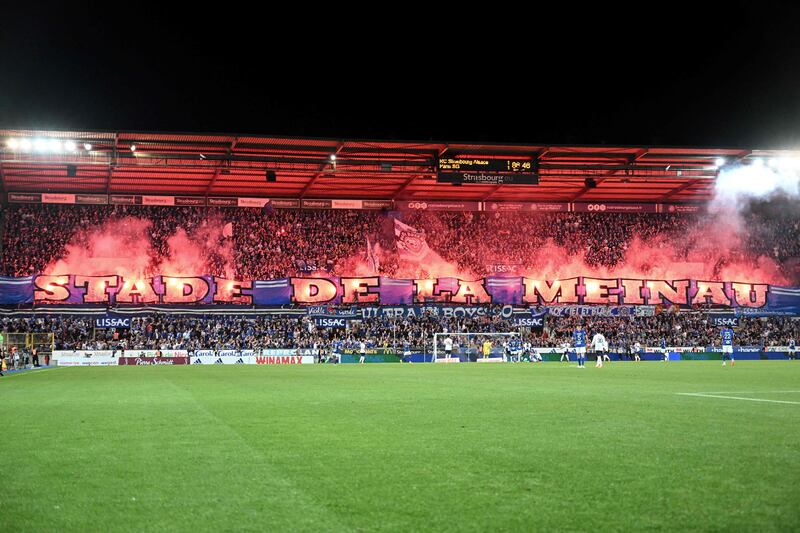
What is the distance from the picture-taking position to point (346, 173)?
52.8m

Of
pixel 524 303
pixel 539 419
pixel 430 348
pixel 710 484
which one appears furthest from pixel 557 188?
pixel 710 484

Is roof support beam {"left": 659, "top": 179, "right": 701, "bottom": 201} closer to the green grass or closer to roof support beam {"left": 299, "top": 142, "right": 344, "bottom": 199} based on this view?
roof support beam {"left": 299, "top": 142, "right": 344, "bottom": 199}

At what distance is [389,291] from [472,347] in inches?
355

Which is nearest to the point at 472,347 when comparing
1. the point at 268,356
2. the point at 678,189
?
the point at 268,356

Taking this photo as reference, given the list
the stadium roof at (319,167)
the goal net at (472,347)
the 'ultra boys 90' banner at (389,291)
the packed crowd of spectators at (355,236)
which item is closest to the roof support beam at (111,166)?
the stadium roof at (319,167)

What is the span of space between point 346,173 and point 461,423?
142 ft

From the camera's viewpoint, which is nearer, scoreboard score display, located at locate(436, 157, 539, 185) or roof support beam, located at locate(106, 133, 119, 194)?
scoreboard score display, located at locate(436, 157, 539, 185)

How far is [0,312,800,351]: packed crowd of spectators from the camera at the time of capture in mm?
48750

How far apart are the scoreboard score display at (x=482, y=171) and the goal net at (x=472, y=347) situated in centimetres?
1010

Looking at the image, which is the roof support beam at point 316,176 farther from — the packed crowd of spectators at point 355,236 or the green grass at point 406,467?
the green grass at point 406,467

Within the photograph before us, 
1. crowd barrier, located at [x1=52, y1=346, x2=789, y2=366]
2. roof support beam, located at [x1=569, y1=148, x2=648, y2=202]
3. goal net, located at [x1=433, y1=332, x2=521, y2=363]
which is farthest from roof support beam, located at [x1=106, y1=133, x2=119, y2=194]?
roof support beam, located at [x1=569, y1=148, x2=648, y2=202]

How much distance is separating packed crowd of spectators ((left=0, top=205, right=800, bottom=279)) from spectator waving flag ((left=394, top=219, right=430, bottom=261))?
0.45m

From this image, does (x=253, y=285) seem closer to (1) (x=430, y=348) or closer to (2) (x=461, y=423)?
(1) (x=430, y=348)

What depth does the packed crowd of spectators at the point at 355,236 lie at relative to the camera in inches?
2172
